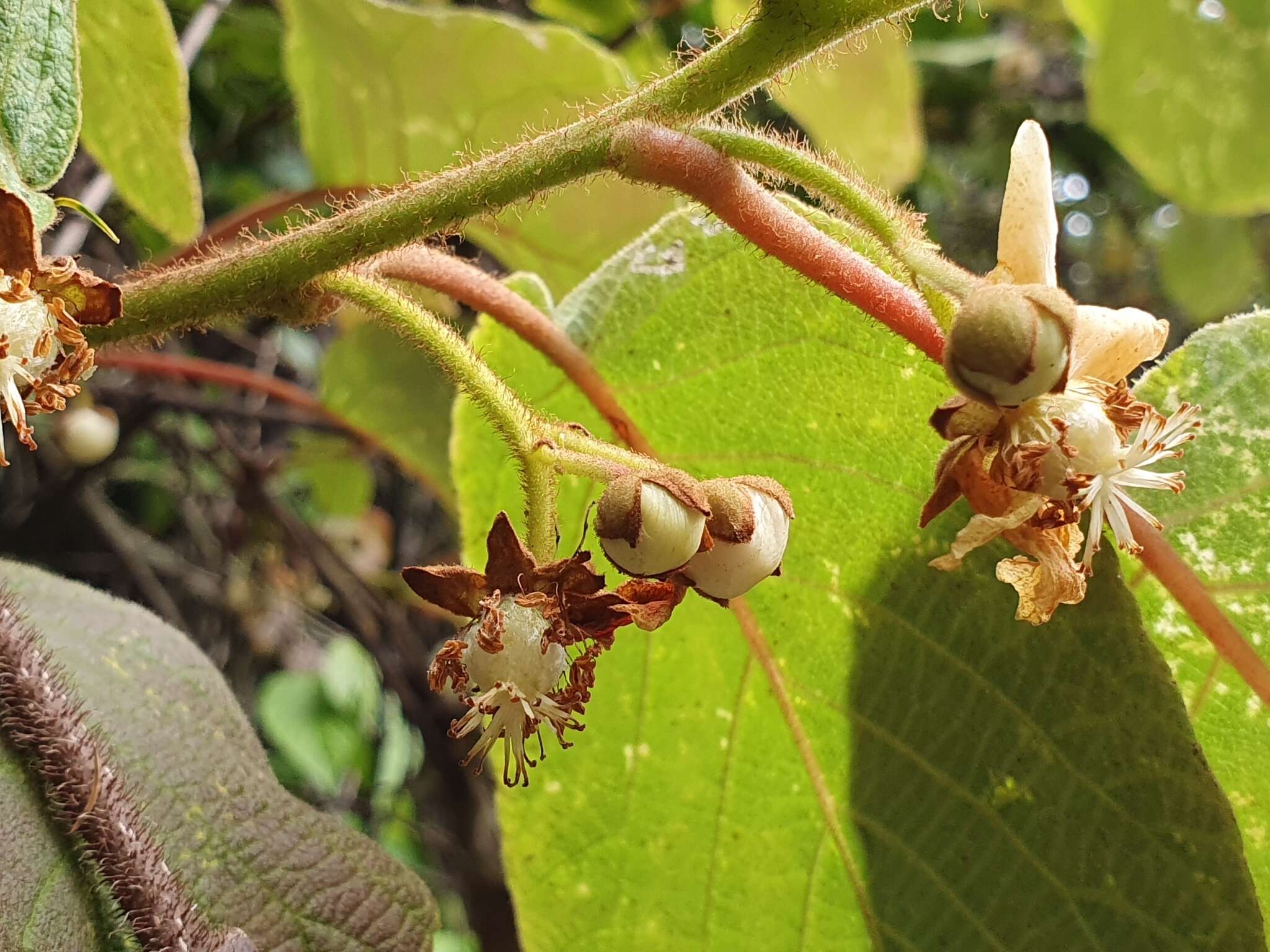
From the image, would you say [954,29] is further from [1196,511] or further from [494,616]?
[494,616]

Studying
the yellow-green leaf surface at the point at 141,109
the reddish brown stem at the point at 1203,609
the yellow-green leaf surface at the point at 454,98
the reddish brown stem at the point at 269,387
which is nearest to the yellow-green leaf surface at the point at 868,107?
the yellow-green leaf surface at the point at 454,98

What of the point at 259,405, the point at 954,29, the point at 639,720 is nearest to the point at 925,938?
the point at 639,720

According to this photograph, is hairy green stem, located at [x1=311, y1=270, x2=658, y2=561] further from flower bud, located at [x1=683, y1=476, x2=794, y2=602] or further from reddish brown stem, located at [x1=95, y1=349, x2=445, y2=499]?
reddish brown stem, located at [x1=95, y1=349, x2=445, y2=499]

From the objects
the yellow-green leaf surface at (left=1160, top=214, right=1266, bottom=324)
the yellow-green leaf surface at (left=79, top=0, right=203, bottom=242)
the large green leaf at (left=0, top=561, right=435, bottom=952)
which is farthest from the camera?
the yellow-green leaf surface at (left=1160, top=214, right=1266, bottom=324)

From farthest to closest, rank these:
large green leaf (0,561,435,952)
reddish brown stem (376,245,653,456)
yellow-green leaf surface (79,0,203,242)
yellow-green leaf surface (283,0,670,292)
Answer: yellow-green leaf surface (283,0,670,292) < yellow-green leaf surface (79,0,203,242) < reddish brown stem (376,245,653,456) < large green leaf (0,561,435,952)

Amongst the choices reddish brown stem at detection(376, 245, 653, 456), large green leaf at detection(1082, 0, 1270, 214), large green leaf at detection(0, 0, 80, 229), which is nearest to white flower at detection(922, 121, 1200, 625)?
reddish brown stem at detection(376, 245, 653, 456)

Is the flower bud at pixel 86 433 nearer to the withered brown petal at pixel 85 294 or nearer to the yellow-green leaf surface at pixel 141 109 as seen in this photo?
the yellow-green leaf surface at pixel 141 109

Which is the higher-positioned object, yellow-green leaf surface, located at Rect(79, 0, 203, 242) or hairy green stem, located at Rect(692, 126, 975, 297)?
hairy green stem, located at Rect(692, 126, 975, 297)
